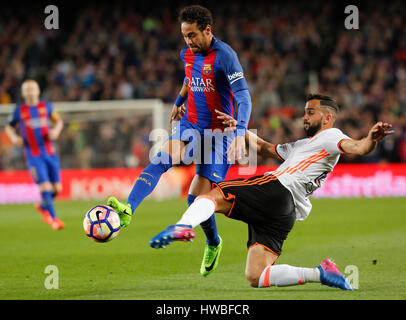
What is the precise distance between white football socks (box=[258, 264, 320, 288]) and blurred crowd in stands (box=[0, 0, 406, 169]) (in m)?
12.4

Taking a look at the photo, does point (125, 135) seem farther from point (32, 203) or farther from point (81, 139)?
point (32, 203)

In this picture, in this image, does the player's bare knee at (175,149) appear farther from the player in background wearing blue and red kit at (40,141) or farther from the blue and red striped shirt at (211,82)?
the player in background wearing blue and red kit at (40,141)

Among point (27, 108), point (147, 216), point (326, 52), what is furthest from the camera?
point (326, 52)

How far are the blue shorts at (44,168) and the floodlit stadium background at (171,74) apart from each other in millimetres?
5931

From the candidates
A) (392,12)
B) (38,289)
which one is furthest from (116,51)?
(38,289)

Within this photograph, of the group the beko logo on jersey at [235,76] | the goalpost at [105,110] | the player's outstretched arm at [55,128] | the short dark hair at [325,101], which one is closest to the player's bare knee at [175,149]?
the beko logo on jersey at [235,76]

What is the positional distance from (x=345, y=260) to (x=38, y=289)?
11.0 feet

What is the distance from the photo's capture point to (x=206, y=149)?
245 inches

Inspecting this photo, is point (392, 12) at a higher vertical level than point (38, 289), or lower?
higher

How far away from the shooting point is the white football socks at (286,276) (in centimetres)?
514

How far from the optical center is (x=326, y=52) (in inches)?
853

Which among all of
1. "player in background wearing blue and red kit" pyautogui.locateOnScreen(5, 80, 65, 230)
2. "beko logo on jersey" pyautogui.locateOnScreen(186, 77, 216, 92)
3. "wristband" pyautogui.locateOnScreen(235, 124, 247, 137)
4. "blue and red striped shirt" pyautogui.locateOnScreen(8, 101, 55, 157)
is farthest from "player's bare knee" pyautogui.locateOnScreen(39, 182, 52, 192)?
"wristband" pyautogui.locateOnScreen(235, 124, 247, 137)

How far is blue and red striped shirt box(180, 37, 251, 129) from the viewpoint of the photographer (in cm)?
605

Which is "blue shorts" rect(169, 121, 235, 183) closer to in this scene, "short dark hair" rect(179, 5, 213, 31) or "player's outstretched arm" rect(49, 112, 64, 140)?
"short dark hair" rect(179, 5, 213, 31)
